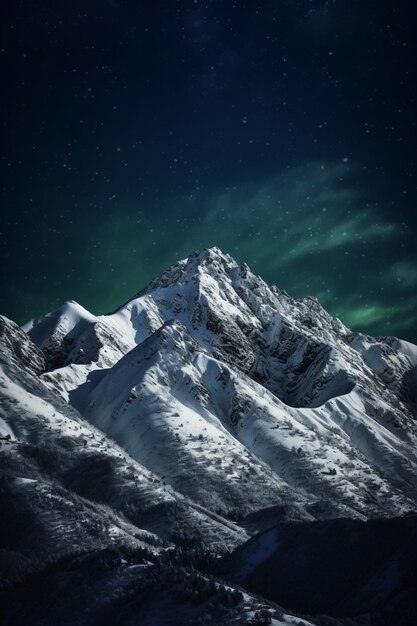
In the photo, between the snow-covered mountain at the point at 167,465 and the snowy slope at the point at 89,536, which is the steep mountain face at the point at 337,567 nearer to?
the snow-covered mountain at the point at 167,465

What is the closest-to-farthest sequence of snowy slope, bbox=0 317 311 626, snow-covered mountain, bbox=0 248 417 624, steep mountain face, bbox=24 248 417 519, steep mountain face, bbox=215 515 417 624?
snowy slope, bbox=0 317 311 626 → steep mountain face, bbox=215 515 417 624 → snow-covered mountain, bbox=0 248 417 624 → steep mountain face, bbox=24 248 417 519

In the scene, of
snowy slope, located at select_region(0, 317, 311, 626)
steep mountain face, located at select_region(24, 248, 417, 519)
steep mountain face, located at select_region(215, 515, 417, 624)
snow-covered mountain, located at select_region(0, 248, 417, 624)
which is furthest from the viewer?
steep mountain face, located at select_region(24, 248, 417, 519)

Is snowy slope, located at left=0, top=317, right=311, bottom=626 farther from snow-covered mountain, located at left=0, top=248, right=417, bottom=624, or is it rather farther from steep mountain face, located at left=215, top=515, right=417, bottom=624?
steep mountain face, located at left=215, top=515, right=417, bottom=624

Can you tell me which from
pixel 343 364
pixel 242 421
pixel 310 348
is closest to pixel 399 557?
pixel 242 421

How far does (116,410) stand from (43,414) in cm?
2520

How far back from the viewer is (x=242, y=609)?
2072 cm

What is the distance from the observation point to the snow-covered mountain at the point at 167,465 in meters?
28.7

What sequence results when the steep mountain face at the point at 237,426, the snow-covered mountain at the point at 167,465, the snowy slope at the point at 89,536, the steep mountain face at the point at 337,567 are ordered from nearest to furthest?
the snowy slope at the point at 89,536
the steep mountain face at the point at 337,567
the snow-covered mountain at the point at 167,465
the steep mountain face at the point at 237,426

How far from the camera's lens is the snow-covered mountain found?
94.3ft

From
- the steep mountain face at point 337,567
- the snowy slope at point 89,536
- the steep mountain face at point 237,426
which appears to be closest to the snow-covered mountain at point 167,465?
the snowy slope at point 89,536

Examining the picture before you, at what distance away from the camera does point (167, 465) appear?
8550 cm

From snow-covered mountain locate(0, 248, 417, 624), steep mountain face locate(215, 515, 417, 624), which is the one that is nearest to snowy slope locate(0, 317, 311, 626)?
snow-covered mountain locate(0, 248, 417, 624)

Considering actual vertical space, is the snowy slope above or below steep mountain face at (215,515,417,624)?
below

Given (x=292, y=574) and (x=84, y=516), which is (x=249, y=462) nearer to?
(x=84, y=516)
